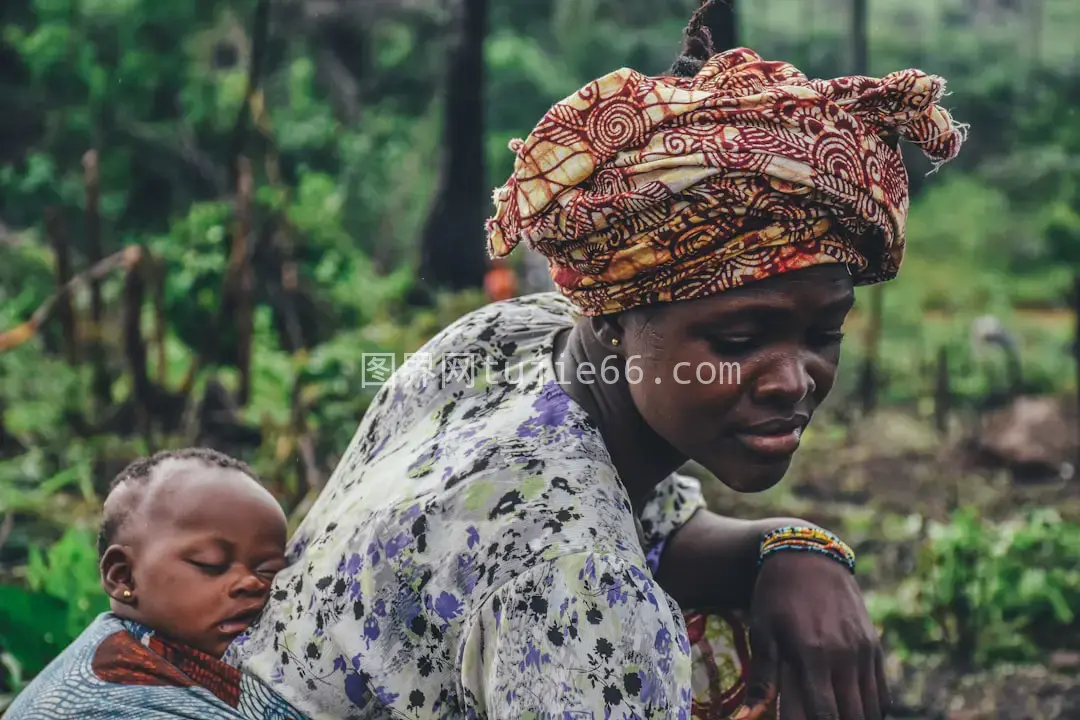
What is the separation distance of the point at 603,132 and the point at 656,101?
0.09 m

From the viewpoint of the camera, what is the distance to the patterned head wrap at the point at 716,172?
185 centimetres

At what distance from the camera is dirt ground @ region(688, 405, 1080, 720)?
4.20 meters

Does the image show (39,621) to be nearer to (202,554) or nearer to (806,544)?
(202,554)

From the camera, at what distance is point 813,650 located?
227 centimetres

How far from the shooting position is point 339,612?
196 centimetres

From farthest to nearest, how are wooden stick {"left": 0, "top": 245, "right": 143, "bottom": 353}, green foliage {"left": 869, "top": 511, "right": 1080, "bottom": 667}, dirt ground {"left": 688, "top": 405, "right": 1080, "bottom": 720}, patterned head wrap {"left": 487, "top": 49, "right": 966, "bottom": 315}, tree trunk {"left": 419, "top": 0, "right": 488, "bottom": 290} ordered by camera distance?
tree trunk {"left": 419, "top": 0, "right": 488, "bottom": 290} < wooden stick {"left": 0, "top": 245, "right": 143, "bottom": 353} < green foliage {"left": 869, "top": 511, "right": 1080, "bottom": 667} < dirt ground {"left": 688, "top": 405, "right": 1080, "bottom": 720} < patterned head wrap {"left": 487, "top": 49, "right": 966, "bottom": 315}

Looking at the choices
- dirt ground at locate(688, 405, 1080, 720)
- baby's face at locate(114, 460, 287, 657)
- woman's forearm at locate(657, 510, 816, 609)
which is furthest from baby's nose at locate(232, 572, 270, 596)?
dirt ground at locate(688, 405, 1080, 720)

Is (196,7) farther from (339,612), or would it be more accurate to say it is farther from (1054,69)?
(339,612)

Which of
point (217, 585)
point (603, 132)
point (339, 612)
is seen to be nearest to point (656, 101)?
point (603, 132)

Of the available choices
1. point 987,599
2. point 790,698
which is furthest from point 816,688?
point 987,599

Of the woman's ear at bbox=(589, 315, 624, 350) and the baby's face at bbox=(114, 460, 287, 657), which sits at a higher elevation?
the woman's ear at bbox=(589, 315, 624, 350)

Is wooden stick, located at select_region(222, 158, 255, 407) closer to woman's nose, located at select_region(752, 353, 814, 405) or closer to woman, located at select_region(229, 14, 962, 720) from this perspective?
woman, located at select_region(229, 14, 962, 720)

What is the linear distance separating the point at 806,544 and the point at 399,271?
7.00m

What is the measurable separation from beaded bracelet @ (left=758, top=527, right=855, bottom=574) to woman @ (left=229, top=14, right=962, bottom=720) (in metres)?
0.39
